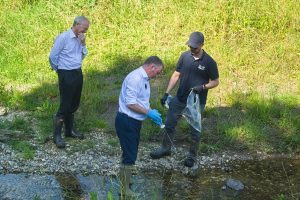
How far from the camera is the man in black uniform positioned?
7.00 meters

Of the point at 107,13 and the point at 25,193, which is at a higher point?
the point at 107,13

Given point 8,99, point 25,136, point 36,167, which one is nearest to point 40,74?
point 8,99

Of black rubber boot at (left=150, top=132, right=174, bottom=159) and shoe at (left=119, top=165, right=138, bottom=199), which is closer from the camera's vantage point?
shoe at (left=119, top=165, right=138, bottom=199)

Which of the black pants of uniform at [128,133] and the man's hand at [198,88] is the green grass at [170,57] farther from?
the black pants of uniform at [128,133]

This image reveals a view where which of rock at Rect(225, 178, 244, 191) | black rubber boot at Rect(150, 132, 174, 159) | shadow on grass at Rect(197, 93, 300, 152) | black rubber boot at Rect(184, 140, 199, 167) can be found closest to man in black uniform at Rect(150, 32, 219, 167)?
black rubber boot at Rect(184, 140, 199, 167)

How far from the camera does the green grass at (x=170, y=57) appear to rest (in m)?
8.87

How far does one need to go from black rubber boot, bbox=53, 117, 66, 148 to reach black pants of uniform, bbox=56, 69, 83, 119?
0.42ft

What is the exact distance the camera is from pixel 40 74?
10.6 metres

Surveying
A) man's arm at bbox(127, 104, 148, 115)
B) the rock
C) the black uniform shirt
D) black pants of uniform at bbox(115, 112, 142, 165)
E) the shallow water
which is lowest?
the shallow water

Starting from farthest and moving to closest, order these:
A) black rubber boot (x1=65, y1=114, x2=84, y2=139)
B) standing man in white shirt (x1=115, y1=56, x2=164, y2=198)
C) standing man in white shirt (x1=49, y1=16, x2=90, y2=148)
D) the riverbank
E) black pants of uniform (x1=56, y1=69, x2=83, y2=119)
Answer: black rubber boot (x1=65, y1=114, x2=84, y2=139)
the riverbank
black pants of uniform (x1=56, y1=69, x2=83, y2=119)
standing man in white shirt (x1=49, y1=16, x2=90, y2=148)
standing man in white shirt (x1=115, y1=56, x2=164, y2=198)

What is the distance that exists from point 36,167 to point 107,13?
6.01m

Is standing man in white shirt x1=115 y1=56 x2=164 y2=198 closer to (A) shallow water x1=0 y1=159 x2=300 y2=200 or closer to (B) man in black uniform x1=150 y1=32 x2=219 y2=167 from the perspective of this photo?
(A) shallow water x1=0 y1=159 x2=300 y2=200

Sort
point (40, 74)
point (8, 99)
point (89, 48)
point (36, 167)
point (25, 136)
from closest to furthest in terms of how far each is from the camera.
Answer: point (36, 167)
point (25, 136)
point (8, 99)
point (40, 74)
point (89, 48)

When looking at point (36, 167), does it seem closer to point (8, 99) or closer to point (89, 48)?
point (8, 99)
